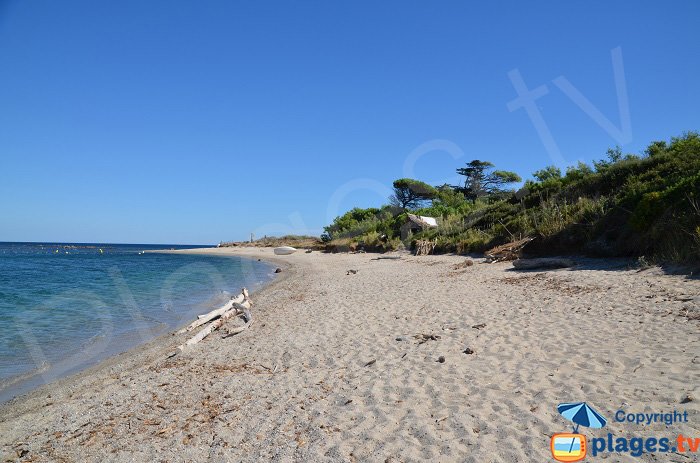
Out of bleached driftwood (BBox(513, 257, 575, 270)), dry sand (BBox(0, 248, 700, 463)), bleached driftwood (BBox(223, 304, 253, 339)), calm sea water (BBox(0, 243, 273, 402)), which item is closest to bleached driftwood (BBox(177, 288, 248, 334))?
bleached driftwood (BBox(223, 304, 253, 339))

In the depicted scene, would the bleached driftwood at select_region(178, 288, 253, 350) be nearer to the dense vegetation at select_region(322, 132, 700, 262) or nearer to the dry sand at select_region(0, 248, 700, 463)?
the dry sand at select_region(0, 248, 700, 463)

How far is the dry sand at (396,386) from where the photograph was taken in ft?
10.8

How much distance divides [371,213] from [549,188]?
27450 mm

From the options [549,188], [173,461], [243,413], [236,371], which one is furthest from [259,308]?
[549,188]

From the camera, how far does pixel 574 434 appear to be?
3.07 meters

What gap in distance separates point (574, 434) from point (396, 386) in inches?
71.8

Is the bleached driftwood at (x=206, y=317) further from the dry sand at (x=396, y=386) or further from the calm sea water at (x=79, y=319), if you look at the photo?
the calm sea water at (x=79, y=319)

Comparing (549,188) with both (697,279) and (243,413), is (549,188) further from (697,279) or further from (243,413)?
(243,413)

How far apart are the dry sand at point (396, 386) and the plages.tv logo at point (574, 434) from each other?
0.08m

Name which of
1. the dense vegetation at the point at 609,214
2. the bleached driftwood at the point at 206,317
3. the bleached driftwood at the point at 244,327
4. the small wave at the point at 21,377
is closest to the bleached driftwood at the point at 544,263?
the dense vegetation at the point at 609,214

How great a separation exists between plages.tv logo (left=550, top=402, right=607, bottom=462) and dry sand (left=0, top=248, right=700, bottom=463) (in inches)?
3.2

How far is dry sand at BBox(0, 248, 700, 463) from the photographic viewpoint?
130 inches

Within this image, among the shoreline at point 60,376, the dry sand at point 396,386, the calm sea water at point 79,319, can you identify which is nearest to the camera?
the dry sand at point 396,386

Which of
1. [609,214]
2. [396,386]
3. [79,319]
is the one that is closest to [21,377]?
[79,319]
